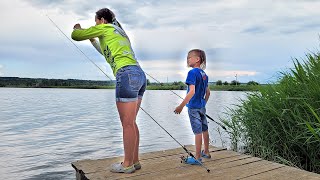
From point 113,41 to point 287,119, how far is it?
361cm

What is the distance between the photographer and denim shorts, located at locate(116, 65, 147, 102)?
3969 mm

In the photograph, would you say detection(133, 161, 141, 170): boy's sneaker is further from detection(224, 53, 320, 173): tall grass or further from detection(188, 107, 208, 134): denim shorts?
detection(224, 53, 320, 173): tall grass

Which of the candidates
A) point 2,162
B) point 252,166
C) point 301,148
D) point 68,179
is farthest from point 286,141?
point 2,162

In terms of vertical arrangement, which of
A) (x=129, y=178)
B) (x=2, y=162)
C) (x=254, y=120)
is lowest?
(x=2, y=162)

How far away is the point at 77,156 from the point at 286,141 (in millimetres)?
5639

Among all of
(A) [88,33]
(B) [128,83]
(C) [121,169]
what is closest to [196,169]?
(C) [121,169]

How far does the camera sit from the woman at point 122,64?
3.99 m

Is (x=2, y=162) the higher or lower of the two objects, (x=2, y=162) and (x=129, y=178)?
the lower

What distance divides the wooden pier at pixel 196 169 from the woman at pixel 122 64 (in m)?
0.45

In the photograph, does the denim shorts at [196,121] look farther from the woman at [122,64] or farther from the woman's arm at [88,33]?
the woman's arm at [88,33]

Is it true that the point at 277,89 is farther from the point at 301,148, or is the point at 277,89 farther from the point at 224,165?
the point at 224,165

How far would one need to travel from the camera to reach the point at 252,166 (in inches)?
188

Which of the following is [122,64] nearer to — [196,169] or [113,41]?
[113,41]

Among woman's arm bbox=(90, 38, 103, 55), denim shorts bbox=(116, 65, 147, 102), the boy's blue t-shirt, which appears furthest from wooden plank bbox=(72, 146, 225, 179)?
woman's arm bbox=(90, 38, 103, 55)
